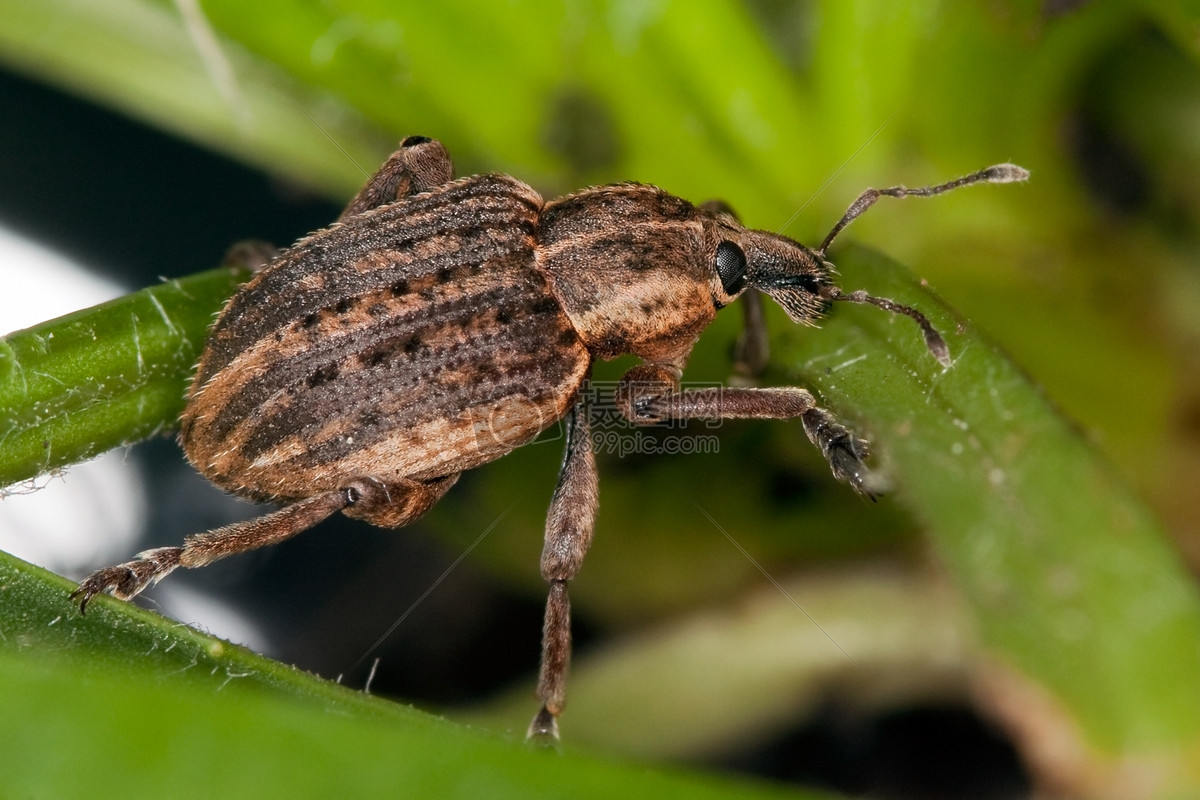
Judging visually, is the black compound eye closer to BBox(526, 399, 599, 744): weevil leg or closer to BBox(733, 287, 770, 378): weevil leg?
BBox(733, 287, 770, 378): weevil leg

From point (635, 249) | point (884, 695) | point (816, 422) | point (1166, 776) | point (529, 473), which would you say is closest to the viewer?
point (1166, 776)

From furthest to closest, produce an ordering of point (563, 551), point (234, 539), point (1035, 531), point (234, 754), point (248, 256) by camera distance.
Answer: point (248, 256) → point (563, 551) → point (234, 539) → point (1035, 531) → point (234, 754)

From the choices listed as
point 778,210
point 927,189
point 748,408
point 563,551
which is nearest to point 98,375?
point 563,551

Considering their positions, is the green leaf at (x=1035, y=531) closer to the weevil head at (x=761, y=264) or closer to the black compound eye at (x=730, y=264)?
the weevil head at (x=761, y=264)

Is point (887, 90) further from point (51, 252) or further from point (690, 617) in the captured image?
point (51, 252)

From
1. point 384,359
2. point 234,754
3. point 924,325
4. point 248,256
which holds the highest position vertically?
point 248,256

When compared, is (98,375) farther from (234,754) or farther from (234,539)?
(234,754)

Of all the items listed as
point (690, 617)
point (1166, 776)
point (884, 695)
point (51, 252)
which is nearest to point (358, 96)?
point (51, 252)

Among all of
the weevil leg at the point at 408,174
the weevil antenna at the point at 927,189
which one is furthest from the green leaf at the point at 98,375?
the weevil antenna at the point at 927,189

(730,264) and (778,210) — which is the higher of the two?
(778,210)
